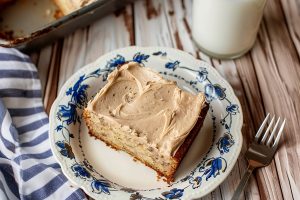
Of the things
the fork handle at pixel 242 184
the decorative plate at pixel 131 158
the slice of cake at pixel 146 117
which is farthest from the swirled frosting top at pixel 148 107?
the fork handle at pixel 242 184

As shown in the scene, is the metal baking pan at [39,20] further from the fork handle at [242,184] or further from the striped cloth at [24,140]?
the fork handle at [242,184]

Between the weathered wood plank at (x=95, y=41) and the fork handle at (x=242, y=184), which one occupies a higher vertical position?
the weathered wood plank at (x=95, y=41)

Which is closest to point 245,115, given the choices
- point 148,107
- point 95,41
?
point 148,107

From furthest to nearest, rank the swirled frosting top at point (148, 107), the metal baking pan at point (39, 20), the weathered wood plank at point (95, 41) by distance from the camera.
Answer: the weathered wood plank at point (95, 41) → the metal baking pan at point (39, 20) → the swirled frosting top at point (148, 107)

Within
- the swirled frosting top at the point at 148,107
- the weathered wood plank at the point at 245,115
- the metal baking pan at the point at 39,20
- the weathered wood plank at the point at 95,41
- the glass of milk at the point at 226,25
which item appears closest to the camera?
the swirled frosting top at the point at 148,107

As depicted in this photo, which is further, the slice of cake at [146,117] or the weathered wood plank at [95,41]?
the weathered wood plank at [95,41]

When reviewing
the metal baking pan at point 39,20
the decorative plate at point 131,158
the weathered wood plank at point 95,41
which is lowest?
the decorative plate at point 131,158

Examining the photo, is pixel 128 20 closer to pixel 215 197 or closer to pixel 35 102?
pixel 35 102

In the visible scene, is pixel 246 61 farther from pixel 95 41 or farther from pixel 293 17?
pixel 95 41
